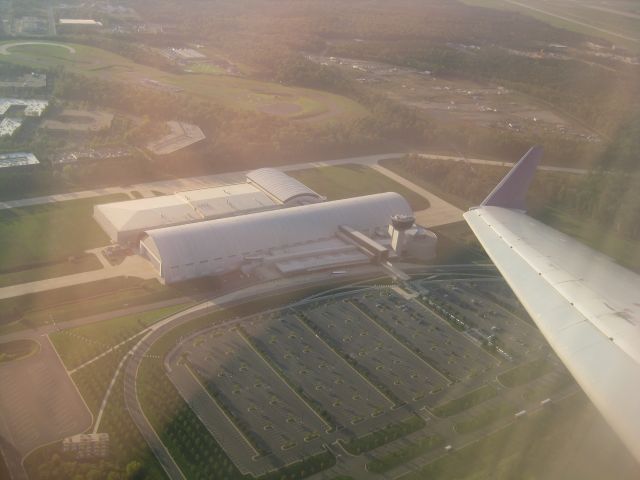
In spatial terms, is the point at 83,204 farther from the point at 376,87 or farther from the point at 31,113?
the point at 376,87

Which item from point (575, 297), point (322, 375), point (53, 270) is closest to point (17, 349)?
point (53, 270)

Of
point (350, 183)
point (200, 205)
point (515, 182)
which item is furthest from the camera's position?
point (350, 183)

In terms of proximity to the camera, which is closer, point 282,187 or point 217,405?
point 217,405

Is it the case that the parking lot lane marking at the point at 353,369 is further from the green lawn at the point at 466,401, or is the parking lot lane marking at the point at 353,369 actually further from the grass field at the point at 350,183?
the grass field at the point at 350,183

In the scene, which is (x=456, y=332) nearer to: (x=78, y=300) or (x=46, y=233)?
(x=78, y=300)

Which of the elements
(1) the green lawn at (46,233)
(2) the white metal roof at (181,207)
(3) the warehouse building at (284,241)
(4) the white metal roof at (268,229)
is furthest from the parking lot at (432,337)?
(1) the green lawn at (46,233)

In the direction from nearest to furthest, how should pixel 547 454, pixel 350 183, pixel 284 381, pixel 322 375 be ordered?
pixel 547 454, pixel 284 381, pixel 322 375, pixel 350 183

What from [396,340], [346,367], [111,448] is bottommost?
[111,448]
